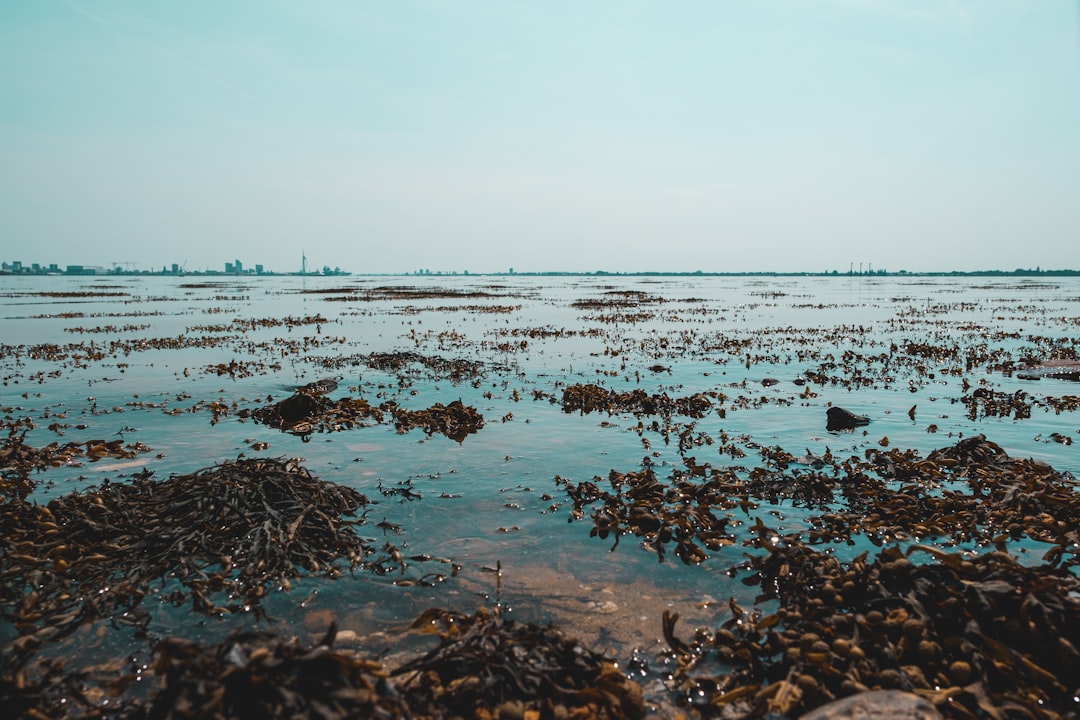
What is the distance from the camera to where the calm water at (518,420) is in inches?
243

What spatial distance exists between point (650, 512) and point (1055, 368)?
60.7 feet

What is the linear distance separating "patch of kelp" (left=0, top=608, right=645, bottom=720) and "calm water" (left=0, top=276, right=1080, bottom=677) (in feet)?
2.45

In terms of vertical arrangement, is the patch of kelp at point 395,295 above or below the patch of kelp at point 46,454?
above

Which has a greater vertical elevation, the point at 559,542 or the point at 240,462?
the point at 240,462

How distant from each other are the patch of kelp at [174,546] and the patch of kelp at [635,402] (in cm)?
756

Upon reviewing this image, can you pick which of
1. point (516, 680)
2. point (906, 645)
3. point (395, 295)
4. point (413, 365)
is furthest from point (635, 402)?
point (395, 295)

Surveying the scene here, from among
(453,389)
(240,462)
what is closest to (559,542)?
(240,462)

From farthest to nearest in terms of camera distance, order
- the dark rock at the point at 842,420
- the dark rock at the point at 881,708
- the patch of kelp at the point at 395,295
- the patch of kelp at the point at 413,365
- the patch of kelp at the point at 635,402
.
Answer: the patch of kelp at the point at 395,295
the patch of kelp at the point at 413,365
the patch of kelp at the point at 635,402
the dark rock at the point at 842,420
the dark rock at the point at 881,708

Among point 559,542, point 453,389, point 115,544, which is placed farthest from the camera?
point 453,389

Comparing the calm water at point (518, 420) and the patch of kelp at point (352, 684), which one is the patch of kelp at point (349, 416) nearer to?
the calm water at point (518, 420)

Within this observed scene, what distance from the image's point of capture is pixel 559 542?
24.3 ft

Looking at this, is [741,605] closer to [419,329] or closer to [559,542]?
[559,542]

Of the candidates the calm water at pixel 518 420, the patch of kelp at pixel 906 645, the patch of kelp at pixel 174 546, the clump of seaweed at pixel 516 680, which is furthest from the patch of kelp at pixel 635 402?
the clump of seaweed at pixel 516 680

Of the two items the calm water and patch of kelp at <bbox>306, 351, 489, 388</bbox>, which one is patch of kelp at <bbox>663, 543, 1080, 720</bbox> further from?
patch of kelp at <bbox>306, 351, 489, 388</bbox>
